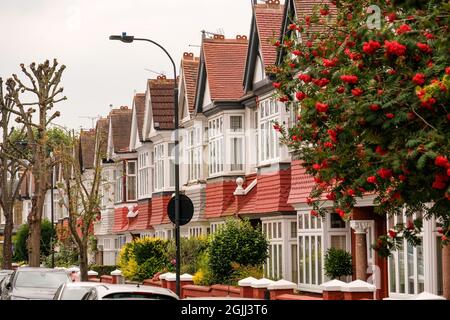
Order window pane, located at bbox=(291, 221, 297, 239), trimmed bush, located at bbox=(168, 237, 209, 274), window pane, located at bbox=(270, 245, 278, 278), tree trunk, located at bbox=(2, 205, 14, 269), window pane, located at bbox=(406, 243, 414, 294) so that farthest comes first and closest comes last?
tree trunk, located at bbox=(2, 205, 14, 269) < trimmed bush, located at bbox=(168, 237, 209, 274) < window pane, located at bbox=(270, 245, 278, 278) < window pane, located at bbox=(291, 221, 297, 239) < window pane, located at bbox=(406, 243, 414, 294)

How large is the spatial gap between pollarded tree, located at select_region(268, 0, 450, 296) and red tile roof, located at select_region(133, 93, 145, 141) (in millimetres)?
42538

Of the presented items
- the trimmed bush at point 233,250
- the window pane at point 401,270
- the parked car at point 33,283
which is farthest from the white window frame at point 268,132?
the parked car at point 33,283

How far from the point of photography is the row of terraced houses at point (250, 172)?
30.2m

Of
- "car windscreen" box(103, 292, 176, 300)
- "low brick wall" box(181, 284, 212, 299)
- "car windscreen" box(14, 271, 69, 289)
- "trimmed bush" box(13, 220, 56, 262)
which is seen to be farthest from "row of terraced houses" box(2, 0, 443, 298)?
"trimmed bush" box(13, 220, 56, 262)

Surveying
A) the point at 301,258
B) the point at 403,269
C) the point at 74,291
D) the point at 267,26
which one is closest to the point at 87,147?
the point at 267,26

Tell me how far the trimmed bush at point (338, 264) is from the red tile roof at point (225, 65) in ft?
40.6

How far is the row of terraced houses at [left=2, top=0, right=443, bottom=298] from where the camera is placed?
30234mm

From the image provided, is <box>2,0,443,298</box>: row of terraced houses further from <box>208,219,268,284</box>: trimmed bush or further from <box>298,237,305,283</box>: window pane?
<box>208,219,268,284</box>: trimmed bush

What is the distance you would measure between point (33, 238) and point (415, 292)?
32.4 m

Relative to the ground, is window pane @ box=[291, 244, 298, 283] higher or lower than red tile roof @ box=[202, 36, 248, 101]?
lower

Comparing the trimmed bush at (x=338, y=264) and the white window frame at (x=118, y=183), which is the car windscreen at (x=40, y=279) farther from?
the white window frame at (x=118, y=183)

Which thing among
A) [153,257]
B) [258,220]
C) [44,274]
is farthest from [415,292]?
[153,257]

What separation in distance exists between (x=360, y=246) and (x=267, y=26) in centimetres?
1144

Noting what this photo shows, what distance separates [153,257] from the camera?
156 ft
